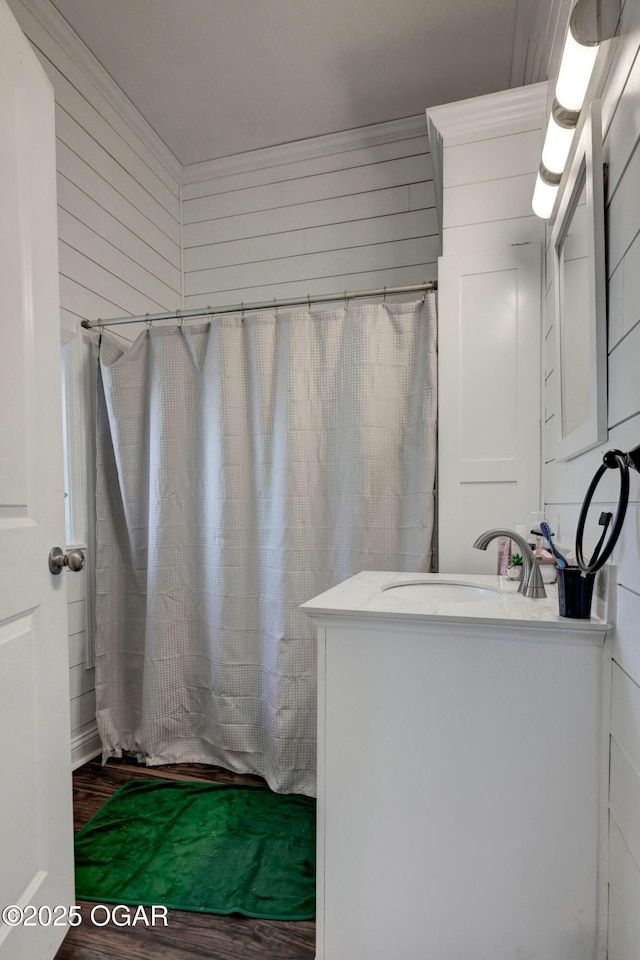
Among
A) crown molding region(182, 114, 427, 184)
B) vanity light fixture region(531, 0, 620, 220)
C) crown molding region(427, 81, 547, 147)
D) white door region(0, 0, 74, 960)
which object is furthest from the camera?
crown molding region(182, 114, 427, 184)

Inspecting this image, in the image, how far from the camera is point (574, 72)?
103cm

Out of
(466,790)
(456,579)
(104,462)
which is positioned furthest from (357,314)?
(466,790)

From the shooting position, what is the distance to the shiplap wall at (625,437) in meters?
0.78

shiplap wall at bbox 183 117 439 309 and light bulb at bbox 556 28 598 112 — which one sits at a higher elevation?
shiplap wall at bbox 183 117 439 309

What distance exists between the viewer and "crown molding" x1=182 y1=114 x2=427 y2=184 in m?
2.42

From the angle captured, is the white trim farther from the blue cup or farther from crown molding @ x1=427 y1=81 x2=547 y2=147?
crown molding @ x1=427 y1=81 x2=547 y2=147

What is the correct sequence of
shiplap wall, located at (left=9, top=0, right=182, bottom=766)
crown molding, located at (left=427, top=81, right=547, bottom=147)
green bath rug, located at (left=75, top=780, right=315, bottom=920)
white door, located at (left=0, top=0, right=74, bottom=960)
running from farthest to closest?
shiplap wall, located at (left=9, top=0, right=182, bottom=766) → crown molding, located at (left=427, top=81, right=547, bottom=147) → green bath rug, located at (left=75, top=780, right=315, bottom=920) → white door, located at (left=0, top=0, right=74, bottom=960)

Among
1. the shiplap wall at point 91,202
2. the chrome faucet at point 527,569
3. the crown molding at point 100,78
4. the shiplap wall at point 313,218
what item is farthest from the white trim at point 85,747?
the crown molding at point 100,78

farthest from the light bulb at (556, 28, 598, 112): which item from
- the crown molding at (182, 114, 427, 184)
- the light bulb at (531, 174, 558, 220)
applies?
the crown molding at (182, 114, 427, 184)

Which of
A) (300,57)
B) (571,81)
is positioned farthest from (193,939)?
(300,57)

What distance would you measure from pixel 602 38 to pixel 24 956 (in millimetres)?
2005

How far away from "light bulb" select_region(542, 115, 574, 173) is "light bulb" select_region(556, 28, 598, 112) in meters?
0.08

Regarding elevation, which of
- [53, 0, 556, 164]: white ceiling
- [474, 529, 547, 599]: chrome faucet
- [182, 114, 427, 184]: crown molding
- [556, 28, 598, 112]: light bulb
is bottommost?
[474, 529, 547, 599]: chrome faucet

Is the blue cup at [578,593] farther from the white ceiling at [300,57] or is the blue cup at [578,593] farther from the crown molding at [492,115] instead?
the white ceiling at [300,57]
